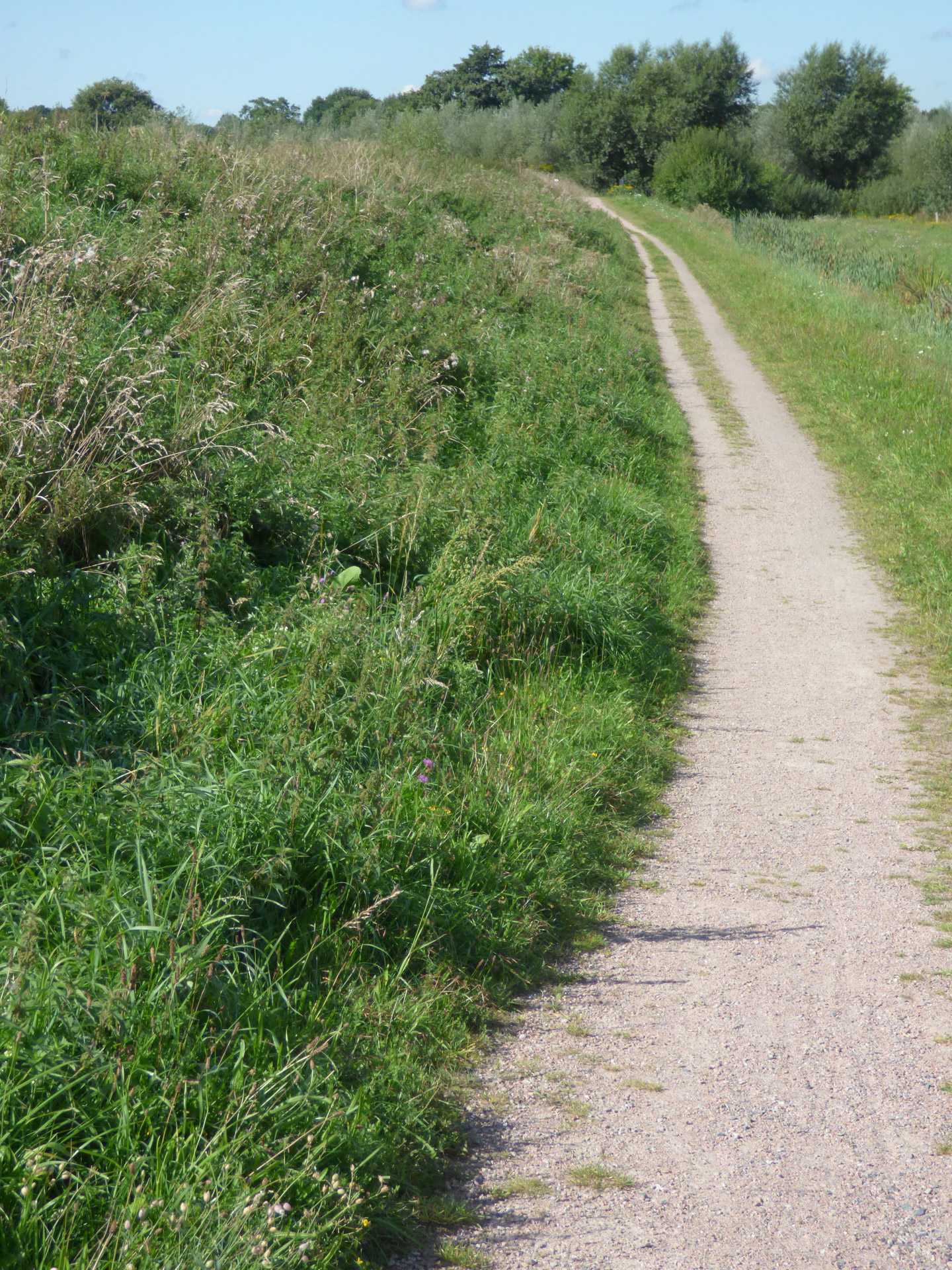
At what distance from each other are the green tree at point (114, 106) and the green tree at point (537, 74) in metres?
76.1

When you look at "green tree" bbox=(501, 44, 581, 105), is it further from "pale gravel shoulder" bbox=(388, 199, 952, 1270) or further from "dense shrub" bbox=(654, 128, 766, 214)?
"pale gravel shoulder" bbox=(388, 199, 952, 1270)

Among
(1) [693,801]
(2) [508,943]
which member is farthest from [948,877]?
(2) [508,943]

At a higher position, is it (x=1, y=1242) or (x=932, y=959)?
(x=1, y=1242)

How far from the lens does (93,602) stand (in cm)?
431

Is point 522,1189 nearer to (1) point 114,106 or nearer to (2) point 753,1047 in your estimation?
(2) point 753,1047

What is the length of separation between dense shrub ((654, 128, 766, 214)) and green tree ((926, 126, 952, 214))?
36.8 feet

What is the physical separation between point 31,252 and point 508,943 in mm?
5151

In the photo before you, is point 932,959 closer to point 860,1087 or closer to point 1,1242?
point 860,1087

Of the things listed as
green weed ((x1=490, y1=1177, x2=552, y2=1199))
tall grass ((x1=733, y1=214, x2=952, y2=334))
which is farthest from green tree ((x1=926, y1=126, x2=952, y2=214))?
green weed ((x1=490, y1=1177, x2=552, y2=1199))

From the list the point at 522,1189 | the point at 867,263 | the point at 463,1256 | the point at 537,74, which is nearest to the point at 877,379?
the point at 867,263

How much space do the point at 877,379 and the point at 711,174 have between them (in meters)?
36.6

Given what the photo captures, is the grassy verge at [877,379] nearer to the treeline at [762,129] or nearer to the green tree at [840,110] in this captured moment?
the treeline at [762,129]

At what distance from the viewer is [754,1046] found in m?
3.05

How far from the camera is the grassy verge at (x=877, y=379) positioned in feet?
24.3
